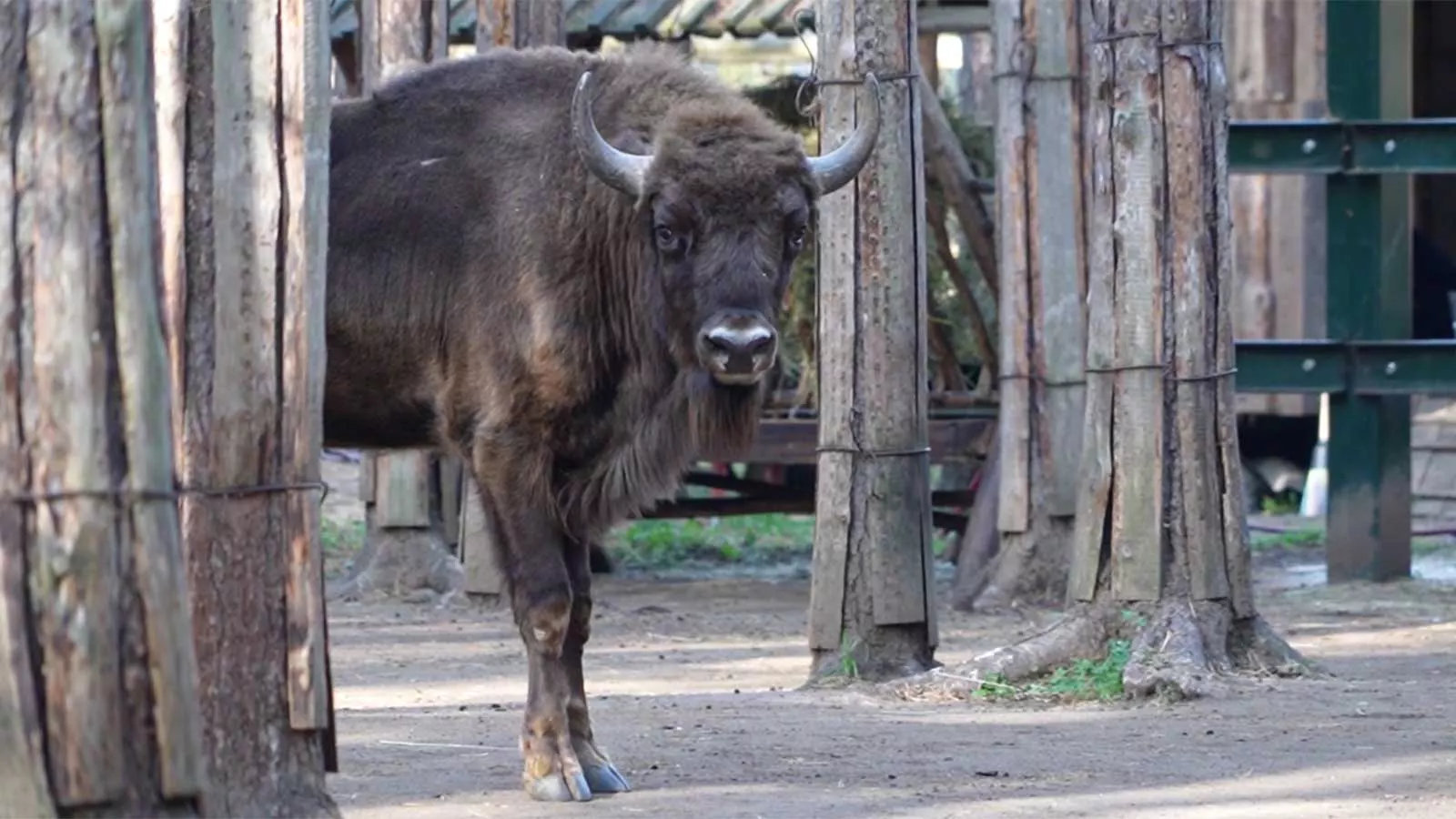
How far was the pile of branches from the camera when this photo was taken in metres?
13.0

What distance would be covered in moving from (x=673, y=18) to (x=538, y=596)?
23.3ft

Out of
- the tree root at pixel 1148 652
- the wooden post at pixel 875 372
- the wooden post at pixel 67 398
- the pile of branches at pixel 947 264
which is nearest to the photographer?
the wooden post at pixel 67 398

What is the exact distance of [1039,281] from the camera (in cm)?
1180

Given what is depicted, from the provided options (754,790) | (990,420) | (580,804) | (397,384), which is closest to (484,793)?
(580,804)

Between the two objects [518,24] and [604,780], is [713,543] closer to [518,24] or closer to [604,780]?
[518,24]

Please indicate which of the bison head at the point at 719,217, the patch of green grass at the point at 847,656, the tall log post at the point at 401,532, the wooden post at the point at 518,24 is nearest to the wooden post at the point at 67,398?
the bison head at the point at 719,217

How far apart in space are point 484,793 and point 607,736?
3.69 ft

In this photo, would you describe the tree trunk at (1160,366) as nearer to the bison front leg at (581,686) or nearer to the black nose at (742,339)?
the bison front leg at (581,686)

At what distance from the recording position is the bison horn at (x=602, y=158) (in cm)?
689

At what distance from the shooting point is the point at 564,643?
7148 millimetres

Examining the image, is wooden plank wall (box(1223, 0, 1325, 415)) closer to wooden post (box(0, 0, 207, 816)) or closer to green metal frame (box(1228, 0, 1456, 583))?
green metal frame (box(1228, 0, 1456, 583))

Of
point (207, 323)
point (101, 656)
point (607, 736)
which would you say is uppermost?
point (207, 323)

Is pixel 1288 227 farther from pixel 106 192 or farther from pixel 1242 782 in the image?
pixel 106 192

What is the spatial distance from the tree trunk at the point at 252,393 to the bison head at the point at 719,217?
1547mm
